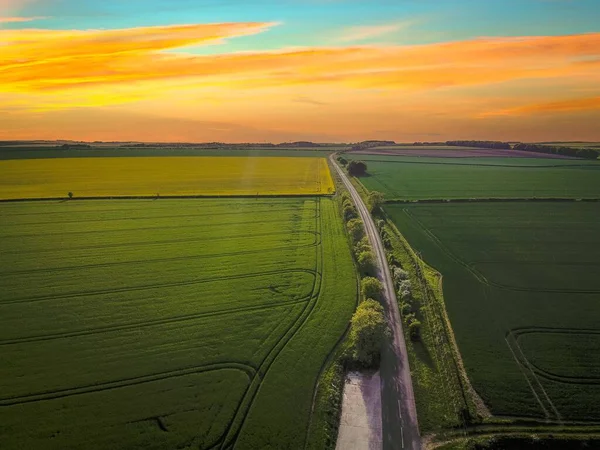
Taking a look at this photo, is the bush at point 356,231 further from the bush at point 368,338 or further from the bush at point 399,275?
the bush at point 368,338

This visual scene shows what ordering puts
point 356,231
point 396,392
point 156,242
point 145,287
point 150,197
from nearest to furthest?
1. point 396,392
2. point 145,287
3. point 156,242
4. point 356,231
5. point 150,197

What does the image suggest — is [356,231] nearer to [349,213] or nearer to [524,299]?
[349,213]

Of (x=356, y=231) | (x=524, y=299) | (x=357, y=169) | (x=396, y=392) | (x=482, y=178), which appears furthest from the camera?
(x=357, y=169)

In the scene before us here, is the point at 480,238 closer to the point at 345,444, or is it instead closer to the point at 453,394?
the point at 453,394

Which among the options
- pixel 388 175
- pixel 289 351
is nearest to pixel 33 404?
pixel 289 351

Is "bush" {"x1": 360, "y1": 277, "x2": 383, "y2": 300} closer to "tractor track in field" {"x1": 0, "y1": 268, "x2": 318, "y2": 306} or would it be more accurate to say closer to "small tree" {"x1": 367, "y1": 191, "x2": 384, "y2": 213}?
"tractor track in field" {"x1": 0, "y1": 268, "x2": 318, "y2": 306}

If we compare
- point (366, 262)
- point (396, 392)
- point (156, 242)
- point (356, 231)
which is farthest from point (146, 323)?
point (356, 231)
